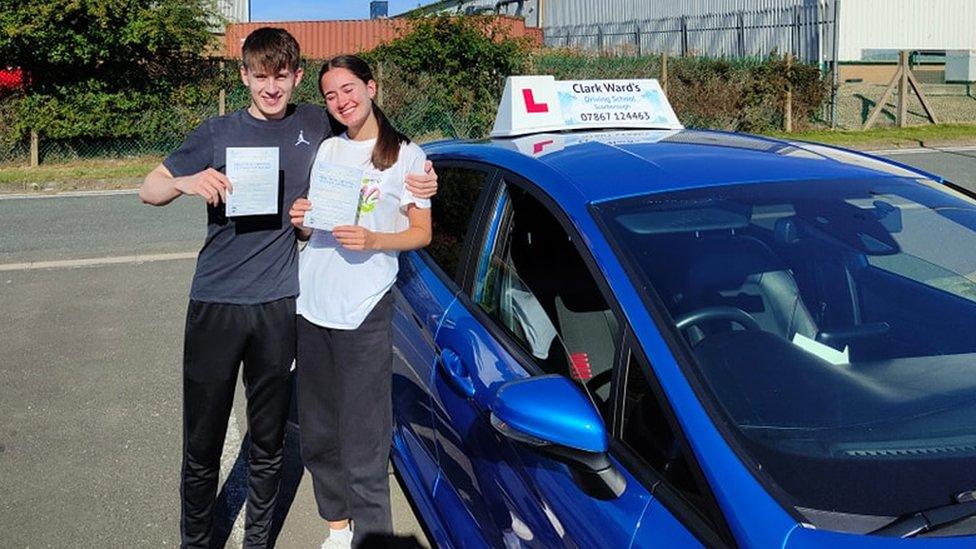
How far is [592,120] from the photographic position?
3955 millimetres

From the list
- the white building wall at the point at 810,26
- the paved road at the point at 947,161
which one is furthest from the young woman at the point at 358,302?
the white building wall at the point at 810,26

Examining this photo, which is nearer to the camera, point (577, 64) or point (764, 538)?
point (764, 538)

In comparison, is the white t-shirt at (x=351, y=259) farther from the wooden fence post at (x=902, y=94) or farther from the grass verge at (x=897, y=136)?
the wooden fence post at (x=902, y=94)

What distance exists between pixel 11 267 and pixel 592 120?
613 centimetres

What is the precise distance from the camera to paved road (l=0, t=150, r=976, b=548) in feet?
11.8

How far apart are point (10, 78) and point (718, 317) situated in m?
15.6

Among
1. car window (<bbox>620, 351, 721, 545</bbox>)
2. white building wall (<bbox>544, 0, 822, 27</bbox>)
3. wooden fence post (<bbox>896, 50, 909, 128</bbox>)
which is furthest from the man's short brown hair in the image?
white building wall (<bbox>544, 0, 822, 27</bbox>)

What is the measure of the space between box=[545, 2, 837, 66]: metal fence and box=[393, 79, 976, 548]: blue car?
58.4ft

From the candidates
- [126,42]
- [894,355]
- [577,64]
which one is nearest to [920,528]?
[894,355]

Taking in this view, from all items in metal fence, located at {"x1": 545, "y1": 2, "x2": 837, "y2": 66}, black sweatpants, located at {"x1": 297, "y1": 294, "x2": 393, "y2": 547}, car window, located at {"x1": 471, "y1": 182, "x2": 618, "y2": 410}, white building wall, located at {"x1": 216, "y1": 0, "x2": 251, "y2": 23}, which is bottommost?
black sweatpants, located at {"x1": 297, "y1": 294, "x2": 393, "y2": 547}

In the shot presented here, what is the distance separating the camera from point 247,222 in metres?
2.82

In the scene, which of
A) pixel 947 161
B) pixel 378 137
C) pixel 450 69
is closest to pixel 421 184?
pixel 378 137

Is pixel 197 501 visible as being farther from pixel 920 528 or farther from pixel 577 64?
pixel 577 64

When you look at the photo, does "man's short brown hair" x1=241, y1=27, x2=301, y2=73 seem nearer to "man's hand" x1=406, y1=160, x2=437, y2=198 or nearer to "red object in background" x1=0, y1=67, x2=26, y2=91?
"man's hand" x1=406, y1=160, x2=437, y2=198
